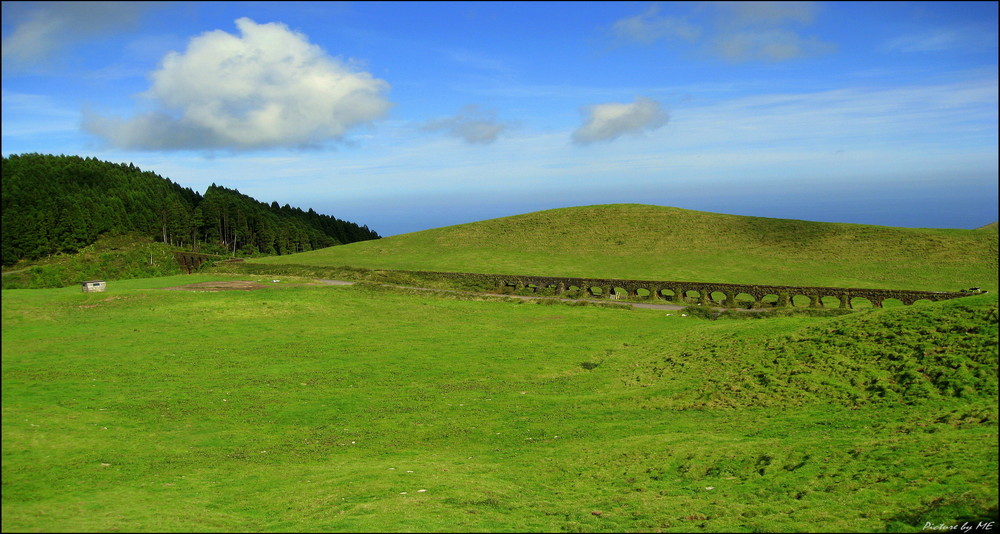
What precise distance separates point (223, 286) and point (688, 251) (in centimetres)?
6090

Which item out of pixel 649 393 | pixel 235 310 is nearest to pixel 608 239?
pixel 235 310

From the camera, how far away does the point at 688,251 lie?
88812 mm

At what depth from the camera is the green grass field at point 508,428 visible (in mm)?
13891

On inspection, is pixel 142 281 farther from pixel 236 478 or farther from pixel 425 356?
pixel 236 478

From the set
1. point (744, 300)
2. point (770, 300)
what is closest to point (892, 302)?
point (770, 300)

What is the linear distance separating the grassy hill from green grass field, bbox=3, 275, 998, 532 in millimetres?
34362

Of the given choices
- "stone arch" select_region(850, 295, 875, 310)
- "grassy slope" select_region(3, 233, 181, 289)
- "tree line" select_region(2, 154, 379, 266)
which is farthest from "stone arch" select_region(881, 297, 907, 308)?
"tree line" select_region(2, 154, 379, 266)

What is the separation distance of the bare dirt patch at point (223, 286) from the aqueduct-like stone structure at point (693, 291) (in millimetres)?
20213

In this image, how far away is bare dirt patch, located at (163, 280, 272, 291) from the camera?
2682 inches

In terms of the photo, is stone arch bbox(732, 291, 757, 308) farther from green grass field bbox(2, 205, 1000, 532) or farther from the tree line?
the tree line

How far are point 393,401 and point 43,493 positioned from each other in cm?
1409

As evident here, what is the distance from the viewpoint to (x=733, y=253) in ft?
281

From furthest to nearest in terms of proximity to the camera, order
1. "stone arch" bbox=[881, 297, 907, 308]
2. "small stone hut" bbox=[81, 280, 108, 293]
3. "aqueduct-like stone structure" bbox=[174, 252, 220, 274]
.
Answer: "aqueduct-like stone structure" bbox=[174, 252, 220, 274] < "small stone hut" bbox=[81, 280, 108, 293] < "stone arch" bbox=[881, 297, 907, 308]

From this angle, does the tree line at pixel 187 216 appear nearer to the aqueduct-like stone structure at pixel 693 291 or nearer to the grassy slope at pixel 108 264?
the grassy slope at pixel 108 264
